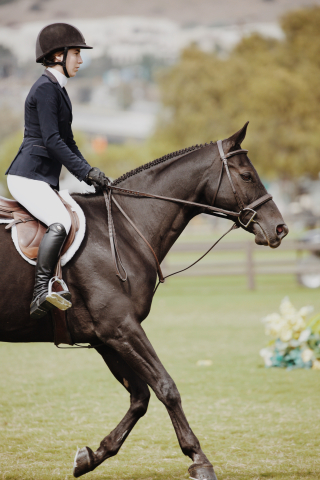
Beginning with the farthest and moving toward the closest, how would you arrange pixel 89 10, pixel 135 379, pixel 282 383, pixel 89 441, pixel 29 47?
pixel 89 10
pixel 29 47
pixel 282 383
pixel 89 441
pixel 135 379

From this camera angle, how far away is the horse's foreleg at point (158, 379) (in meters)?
3.74

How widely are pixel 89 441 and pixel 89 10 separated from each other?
4694 inches

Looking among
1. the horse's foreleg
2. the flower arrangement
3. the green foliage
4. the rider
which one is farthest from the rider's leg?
the green foliage

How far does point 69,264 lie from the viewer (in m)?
3.98

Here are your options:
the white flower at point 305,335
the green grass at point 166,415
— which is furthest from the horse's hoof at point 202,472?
the white flower at point 305,335

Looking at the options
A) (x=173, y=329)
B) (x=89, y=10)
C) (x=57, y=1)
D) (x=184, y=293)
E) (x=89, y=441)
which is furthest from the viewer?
(x=89, y=10)

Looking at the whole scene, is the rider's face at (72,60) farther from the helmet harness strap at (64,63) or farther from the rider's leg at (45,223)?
the rider's leg at (45,223)

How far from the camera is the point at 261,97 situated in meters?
35.8

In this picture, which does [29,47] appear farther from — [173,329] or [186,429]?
[186,429]

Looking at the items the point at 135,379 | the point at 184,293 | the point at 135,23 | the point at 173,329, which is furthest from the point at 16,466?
the point at 135,23

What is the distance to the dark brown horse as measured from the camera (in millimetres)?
3857

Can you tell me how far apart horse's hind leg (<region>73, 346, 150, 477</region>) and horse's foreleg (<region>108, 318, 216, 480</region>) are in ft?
1.02

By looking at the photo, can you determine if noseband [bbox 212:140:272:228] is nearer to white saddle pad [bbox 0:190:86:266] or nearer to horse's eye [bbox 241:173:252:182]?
horse's eye [bbox 241:173:252:182]

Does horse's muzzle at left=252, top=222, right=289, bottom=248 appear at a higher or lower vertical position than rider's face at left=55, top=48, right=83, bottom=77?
lower
